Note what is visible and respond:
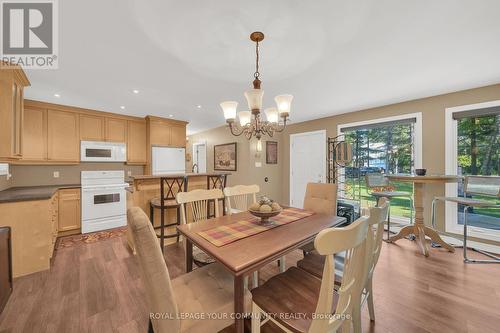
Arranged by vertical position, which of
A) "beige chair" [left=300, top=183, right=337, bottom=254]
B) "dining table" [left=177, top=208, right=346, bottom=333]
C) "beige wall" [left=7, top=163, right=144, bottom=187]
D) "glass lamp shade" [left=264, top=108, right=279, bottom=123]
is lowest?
"dining table" [left=177, top=208, right=346, bottom=333]

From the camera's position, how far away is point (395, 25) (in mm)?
1566

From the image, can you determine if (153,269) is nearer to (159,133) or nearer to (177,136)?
(159,133)

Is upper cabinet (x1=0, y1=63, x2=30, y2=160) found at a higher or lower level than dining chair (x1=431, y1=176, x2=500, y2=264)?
higher

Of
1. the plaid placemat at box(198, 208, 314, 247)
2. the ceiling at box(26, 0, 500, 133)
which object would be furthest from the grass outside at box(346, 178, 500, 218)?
the plaid placemat at box(198, 208, 314, 247)

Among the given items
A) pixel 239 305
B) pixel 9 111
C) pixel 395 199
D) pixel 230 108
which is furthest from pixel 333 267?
pixel 395 199

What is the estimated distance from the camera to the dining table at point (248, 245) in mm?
1043

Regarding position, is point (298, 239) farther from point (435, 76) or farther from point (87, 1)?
point (435, 76)

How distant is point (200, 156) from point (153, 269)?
19.9 ft

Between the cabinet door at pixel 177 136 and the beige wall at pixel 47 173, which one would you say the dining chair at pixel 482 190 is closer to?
the cabinet door at pixel 177 136

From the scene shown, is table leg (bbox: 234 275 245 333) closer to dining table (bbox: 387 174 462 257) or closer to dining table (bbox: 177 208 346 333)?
dining table (bbox: 177 208 346 333)

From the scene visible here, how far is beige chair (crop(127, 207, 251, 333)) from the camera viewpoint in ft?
2.98

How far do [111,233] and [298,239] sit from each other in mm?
3663

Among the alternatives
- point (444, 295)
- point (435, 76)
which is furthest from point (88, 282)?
point (435, 76)

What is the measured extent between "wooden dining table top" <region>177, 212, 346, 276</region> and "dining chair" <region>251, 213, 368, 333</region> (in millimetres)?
224
